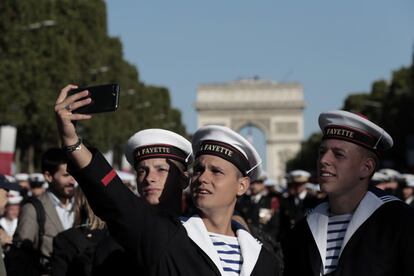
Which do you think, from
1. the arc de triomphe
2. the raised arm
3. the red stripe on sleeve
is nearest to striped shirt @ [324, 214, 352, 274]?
the red stripe on sleeve

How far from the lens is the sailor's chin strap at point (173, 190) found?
4750mm

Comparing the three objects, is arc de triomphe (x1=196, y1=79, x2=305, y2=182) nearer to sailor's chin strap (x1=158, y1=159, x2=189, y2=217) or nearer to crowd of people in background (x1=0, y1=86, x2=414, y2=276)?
sailor's chin strap (x1=158, y1=159, x2=189, y2=217)

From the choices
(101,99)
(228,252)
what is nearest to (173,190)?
(228,252)

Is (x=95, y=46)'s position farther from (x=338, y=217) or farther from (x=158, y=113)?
(x=338, y=217)

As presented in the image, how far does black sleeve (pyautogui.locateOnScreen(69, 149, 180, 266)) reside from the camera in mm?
3770

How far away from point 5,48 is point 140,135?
27.3 metres

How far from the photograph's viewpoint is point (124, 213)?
3818 mm

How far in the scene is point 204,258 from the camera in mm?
3990

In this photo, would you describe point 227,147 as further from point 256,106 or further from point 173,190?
point 256,106

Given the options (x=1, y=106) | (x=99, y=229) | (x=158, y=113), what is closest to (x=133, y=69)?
(x=158, y=113)

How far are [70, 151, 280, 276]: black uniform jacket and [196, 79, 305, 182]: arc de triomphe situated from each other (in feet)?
291

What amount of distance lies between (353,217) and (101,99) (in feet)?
4.14

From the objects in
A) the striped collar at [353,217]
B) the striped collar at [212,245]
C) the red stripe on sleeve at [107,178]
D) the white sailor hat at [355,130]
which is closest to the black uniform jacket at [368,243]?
the striped collar at [353,217]

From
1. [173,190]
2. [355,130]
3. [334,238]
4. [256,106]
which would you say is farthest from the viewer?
[256,106]
